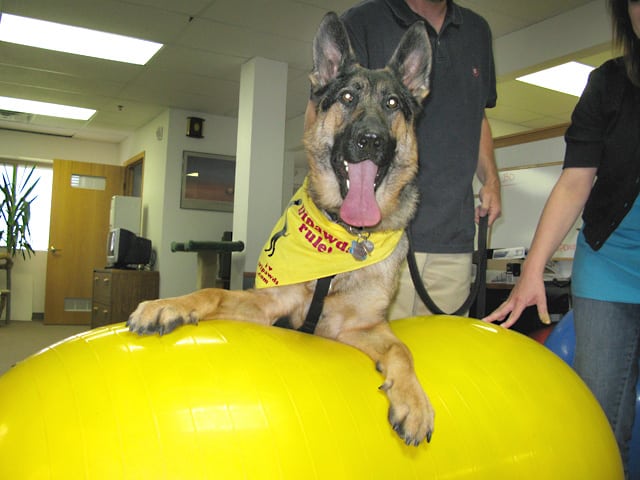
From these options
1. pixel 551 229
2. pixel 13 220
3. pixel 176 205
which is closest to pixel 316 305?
pixel 551 229

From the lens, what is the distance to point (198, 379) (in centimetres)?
115

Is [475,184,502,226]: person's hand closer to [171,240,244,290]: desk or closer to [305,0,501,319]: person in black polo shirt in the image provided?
[305,0,501,319]: person in black polo shirt

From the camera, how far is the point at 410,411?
4.17 ft

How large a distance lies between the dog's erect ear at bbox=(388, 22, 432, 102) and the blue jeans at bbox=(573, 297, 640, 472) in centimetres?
84

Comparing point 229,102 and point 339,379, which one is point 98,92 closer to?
point 229,102

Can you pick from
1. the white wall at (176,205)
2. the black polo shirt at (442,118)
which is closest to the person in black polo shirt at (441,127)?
the black polo shirt at (442,118)

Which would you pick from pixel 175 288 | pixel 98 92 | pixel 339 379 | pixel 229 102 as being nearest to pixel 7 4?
pixel 98 92

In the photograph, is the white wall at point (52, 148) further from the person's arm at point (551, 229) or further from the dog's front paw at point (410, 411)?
the dog's front paw at point (410, 411)

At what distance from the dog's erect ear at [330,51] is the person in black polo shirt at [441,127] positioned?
21 cm

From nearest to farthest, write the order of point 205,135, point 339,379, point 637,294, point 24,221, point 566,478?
point 339,379
point 566,478
point 637,294
point 205,135
point 24,221

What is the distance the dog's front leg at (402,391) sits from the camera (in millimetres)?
1258

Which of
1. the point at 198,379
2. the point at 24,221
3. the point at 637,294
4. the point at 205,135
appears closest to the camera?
the point at 198,379

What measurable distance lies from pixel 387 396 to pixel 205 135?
303 inches

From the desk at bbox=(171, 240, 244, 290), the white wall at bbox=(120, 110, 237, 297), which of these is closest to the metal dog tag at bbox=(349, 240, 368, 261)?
the desk at bbox=(171, 240, 244, 290)
